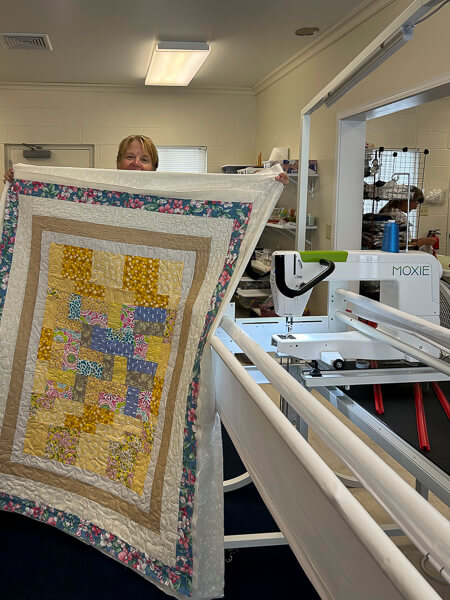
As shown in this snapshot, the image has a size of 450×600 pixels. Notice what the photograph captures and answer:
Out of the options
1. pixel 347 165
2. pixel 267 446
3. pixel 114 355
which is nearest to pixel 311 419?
pixel 267 446

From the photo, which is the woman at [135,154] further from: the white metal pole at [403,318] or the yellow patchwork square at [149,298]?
the white metal pole at [403,318]

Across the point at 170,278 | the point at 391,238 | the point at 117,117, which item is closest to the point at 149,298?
the point at 170,278

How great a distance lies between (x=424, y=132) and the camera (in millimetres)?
5121

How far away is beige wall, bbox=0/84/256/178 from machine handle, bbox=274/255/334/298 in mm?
5678

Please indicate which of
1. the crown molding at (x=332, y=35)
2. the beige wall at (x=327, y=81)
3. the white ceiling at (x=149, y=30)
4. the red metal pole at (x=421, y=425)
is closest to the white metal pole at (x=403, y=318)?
the red metal pole at (x=421, y=425)

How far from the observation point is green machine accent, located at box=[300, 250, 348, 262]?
6.17 ft

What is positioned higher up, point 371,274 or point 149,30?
point 149,30

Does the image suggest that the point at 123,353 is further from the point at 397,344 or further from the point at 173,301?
the point at 397,344

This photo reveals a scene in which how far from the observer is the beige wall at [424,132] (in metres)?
5.09

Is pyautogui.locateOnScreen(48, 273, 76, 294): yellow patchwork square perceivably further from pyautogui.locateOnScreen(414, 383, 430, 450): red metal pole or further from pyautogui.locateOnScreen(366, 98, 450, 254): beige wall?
pyautogui.locateOnScreen(366, 98, 450, 254): beige wall

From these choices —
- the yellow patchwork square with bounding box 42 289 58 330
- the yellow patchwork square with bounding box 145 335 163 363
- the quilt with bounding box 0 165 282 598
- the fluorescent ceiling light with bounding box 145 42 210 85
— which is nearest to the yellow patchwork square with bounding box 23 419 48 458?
the quilt with bounding box 0 165 282 598

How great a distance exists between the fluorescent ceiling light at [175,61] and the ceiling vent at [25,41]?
910 mm

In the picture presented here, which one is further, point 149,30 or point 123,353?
point 149,30

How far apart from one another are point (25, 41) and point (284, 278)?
13.6 feet
